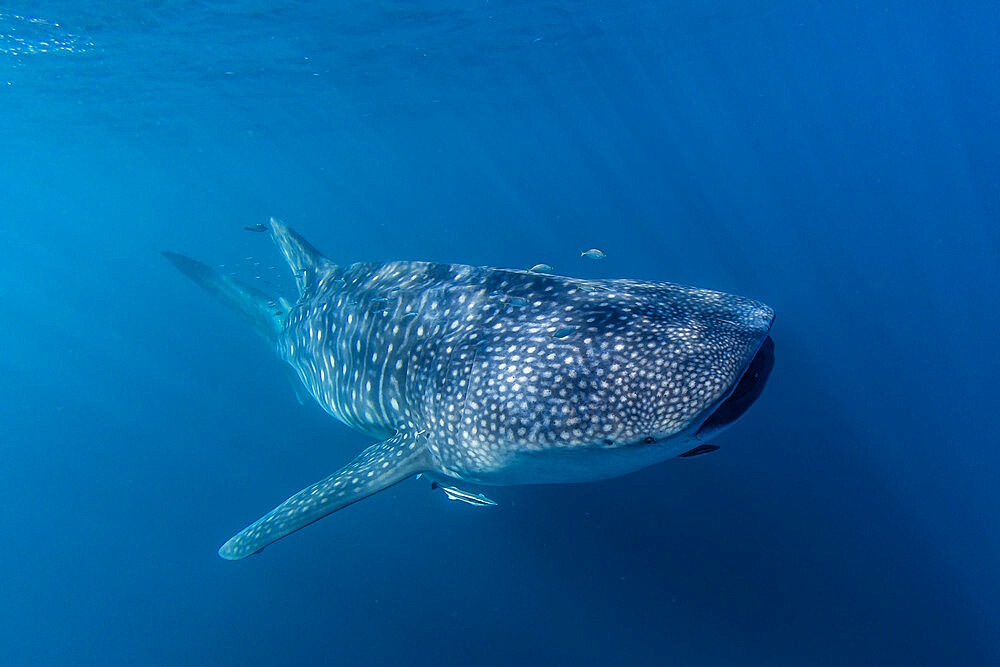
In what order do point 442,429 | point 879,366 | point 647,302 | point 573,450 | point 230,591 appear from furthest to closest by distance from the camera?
point 879,366, point 230,591, point 442,429, point 647,302, point 573,450

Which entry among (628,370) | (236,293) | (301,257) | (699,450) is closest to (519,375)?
(628,370)

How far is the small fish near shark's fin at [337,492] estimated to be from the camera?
12.4ft

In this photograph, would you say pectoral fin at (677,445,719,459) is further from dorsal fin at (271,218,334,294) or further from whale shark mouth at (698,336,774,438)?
dorsal fin at (271,218,334,294)

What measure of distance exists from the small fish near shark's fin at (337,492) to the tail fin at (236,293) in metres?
4.17

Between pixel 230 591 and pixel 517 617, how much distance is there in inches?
197

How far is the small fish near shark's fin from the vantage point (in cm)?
377

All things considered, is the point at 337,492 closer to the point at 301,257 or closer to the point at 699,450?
the point at 699,450

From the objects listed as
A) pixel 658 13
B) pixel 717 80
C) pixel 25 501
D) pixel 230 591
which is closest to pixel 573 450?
pixel 230 591

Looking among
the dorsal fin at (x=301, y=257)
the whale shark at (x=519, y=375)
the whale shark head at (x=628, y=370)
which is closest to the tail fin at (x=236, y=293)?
the dorsal fin at (x=301, y=257)

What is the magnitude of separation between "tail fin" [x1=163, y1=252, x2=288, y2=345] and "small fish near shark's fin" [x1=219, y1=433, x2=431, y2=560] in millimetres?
4170

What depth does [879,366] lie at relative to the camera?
35.3 feet

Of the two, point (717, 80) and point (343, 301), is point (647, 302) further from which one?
point (717, 80)

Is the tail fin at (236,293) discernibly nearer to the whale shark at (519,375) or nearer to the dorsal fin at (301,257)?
the dorsal fin at (301,257)

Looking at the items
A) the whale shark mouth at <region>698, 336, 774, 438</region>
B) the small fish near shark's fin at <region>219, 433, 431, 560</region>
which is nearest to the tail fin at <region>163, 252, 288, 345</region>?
the small fish near shark's fin at <region>219, 433, 431, 560</region>
